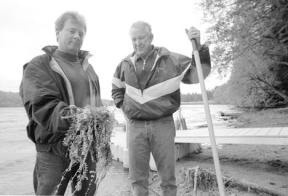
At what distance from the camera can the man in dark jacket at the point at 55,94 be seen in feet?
5.81

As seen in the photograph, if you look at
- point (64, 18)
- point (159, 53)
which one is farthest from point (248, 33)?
point (64, 18)

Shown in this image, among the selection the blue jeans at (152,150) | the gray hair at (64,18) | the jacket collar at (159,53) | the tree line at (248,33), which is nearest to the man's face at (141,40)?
the jacket collar at (159,53)

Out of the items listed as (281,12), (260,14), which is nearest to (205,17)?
(260,14)

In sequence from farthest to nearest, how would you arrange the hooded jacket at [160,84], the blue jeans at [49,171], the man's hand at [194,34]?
1. the hooded jacket at [160,84]
2. the man's hand at [194,34]
3. the blue jeans at [49,171]

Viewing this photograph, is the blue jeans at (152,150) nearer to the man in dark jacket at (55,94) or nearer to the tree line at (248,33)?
the man in dark jacket at (55,94)

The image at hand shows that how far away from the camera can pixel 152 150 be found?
9.89 ft

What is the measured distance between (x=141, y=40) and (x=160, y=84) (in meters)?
0.58

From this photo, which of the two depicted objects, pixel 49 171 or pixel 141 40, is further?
pixel 141 40

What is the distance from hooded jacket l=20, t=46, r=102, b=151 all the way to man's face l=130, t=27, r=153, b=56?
1145 mm

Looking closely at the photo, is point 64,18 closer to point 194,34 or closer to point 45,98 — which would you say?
point 45,98

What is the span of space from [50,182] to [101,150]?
0.45 meters

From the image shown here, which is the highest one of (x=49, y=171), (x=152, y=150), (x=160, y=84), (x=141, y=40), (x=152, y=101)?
(x=141, y=40)

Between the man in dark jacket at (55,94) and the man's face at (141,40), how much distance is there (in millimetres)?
893

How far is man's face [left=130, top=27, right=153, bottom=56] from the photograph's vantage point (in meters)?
3.02
